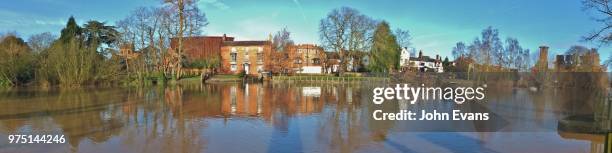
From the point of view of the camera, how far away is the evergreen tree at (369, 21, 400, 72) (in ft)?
156

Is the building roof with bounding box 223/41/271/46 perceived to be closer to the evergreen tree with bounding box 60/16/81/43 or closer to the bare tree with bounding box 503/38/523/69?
the evergreen tree with bounding box 60/16/81/43

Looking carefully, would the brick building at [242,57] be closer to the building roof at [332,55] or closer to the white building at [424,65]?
the building roof at [332,55]

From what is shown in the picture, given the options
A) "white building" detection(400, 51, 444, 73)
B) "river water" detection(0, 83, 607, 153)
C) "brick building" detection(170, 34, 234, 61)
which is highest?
"brick building" detection(170, 34, 234, 61)

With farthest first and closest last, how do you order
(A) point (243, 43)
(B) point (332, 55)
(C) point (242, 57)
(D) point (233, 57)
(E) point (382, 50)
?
(A) point (243, 43) → (D) point (233, 57) → (C) point (242, 57) → (B) point (332, 55) → (E) point (382, 50)

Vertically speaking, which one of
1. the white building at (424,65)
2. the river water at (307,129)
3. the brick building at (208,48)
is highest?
the brick building at (208,48)

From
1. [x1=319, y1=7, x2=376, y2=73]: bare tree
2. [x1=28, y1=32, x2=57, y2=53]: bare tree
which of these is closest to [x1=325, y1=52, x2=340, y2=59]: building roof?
[x1=319, y1=7, x2=376, y2=73]: bare tree

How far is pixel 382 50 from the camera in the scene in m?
47.9

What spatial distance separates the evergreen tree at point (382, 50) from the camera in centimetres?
4766

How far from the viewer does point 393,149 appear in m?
→ 8.91

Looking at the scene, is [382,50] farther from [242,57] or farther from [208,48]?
[208,48]

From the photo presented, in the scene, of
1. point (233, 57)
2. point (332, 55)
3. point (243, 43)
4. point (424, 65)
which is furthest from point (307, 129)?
point (424, 65)

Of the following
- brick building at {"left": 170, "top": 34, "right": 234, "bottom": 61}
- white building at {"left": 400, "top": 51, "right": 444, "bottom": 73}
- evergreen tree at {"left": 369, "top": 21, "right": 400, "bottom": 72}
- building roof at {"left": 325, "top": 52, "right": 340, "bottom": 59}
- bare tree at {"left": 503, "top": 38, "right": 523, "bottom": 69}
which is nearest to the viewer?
bare tree at {"left": 503, "top": 38, "right": 523, "bottom": 69}

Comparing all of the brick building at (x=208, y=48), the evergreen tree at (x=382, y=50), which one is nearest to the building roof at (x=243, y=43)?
the brick building at (x=208, y=48)

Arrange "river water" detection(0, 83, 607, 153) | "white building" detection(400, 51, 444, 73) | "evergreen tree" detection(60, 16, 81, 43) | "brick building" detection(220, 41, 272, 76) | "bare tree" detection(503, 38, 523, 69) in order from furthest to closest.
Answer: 1. "brick building" detection(220, 41, 272, 76)
2. "white building" detection(400, 51, 444, 73)
3. "evergreen tree" detection(60, 16, 81, 43)
4. "bare tree" detection(503, 38, 523, 69)
5. "river water" detection(0, 83, 607, 153)
